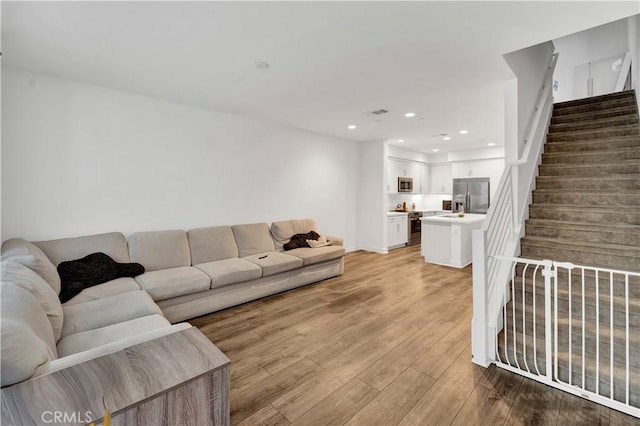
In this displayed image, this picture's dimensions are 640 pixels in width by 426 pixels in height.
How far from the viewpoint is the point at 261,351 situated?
2588 millimetres

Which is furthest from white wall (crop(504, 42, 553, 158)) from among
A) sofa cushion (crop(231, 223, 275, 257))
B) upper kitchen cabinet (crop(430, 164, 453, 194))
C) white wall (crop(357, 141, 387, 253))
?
upper kitchen cabinet (crop(430, 164, 453, 194))

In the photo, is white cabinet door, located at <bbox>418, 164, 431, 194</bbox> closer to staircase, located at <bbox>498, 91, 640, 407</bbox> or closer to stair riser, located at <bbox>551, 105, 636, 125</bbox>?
stair riser, located at <bbox>551, 105, 636, 125</bbox>

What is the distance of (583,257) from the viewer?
107 inches

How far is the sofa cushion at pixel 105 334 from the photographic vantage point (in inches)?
71.1

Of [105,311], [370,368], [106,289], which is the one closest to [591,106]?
[370,368]

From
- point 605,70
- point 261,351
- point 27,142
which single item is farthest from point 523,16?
point 605,70

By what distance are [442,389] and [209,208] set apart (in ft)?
12.1

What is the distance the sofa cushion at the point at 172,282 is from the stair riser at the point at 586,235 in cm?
382

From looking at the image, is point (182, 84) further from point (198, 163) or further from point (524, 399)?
point (524, 399)

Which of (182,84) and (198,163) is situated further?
(198,163)

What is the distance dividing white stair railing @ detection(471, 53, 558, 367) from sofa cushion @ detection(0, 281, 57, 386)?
275 centimetres

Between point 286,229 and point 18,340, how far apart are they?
153 inches

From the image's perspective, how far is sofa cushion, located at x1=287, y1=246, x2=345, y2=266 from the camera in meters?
4.29

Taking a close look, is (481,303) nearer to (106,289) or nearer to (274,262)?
(274,262)
